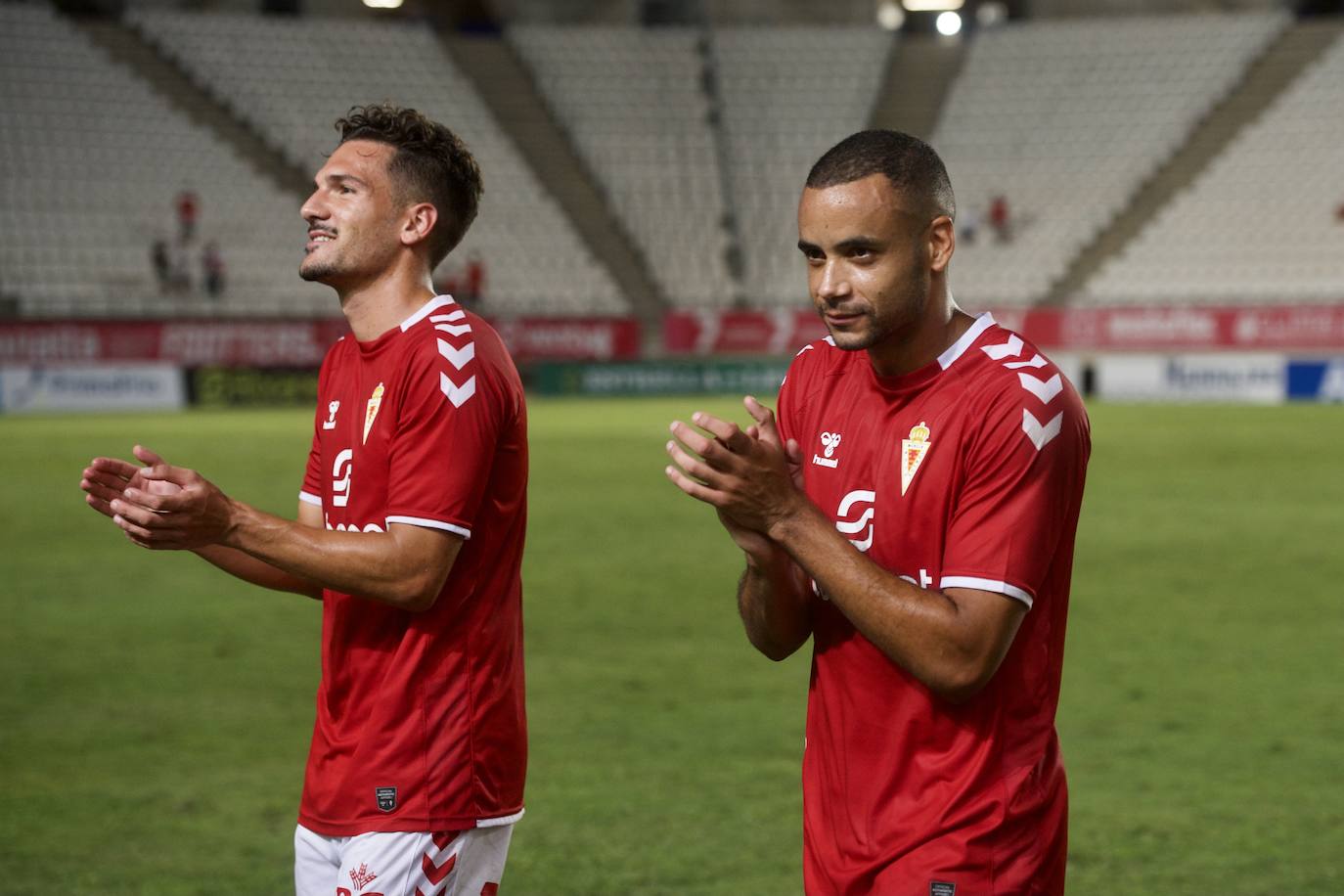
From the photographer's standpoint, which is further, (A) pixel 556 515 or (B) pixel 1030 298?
(B) pixel 1030 298

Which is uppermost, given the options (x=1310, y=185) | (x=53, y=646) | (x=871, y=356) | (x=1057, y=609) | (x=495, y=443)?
(x=1310, y=185)

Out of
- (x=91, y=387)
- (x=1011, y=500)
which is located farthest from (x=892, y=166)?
(x=91, y=387)

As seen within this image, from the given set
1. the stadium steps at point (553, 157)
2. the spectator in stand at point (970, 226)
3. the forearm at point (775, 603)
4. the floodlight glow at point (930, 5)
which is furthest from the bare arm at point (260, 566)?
the floodlight glow at point (930, 5)

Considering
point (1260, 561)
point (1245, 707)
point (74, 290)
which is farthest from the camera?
point (74, 290)

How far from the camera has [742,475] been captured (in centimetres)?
280

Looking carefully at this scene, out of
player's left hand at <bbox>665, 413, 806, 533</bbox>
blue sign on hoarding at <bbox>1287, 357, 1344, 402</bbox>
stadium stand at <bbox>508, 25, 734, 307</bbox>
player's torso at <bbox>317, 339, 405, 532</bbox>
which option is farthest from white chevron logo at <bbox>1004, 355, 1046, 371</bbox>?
stadium stand at <bbox>508, 25, 734, 307</bbox>

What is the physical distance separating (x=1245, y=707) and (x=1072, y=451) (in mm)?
6049

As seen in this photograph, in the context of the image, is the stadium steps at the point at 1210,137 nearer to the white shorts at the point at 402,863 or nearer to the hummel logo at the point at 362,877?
the white shorts at the point at 402,863

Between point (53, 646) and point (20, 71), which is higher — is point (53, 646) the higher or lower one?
the lower one

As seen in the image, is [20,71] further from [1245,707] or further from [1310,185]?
[1245,707]

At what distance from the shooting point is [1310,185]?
140 feet

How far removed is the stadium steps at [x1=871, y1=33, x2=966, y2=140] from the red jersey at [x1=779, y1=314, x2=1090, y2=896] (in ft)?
148

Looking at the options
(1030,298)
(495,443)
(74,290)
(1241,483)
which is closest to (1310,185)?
(1030,298)

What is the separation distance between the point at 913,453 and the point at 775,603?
0.40m
